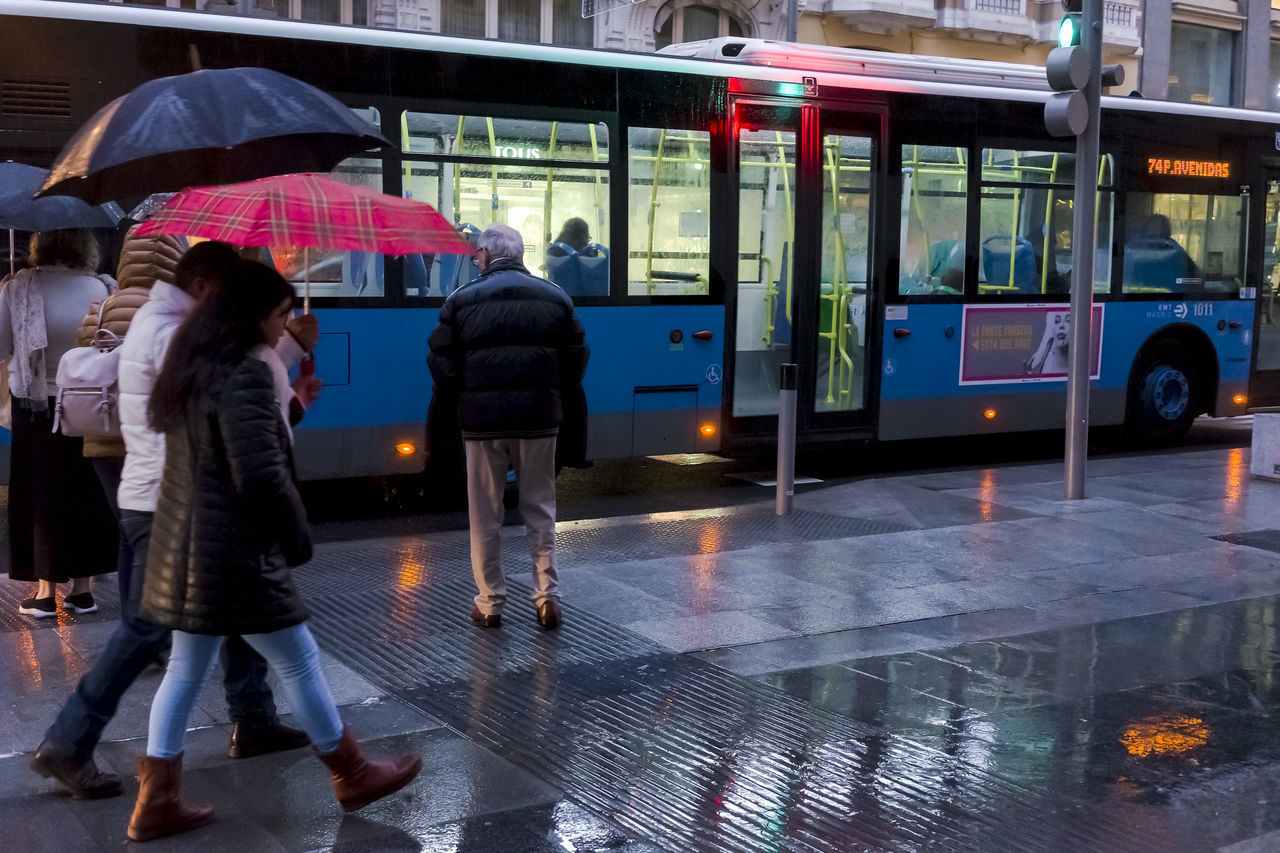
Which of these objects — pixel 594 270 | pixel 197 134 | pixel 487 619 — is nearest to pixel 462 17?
pixel 594 270

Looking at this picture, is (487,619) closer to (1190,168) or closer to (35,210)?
(35,210)

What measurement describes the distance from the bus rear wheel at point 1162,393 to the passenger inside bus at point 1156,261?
0.59 metres

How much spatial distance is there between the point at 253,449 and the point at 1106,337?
10.6 m

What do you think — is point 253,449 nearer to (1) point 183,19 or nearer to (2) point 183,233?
(2) point 183,233

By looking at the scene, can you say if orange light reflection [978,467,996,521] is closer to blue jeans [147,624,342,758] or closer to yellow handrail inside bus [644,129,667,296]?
yellow handrail inside bus [644,129,667,296]

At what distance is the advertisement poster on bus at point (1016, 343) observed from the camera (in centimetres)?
1247

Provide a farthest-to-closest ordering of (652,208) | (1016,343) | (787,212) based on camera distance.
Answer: (1016,343)
(787,212)
(652,208)

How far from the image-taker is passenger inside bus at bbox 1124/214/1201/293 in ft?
43.8

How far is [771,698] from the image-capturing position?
5922mm

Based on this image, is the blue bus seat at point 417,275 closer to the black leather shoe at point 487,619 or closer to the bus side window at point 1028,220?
the black leather shoe at point 487,619

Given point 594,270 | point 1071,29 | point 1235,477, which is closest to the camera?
point 594,270

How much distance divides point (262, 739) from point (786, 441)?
18.7ft

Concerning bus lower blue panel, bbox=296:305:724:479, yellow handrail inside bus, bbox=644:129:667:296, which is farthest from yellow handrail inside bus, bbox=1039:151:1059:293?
yellow handrail inside bus, bbox=644:129:667:296

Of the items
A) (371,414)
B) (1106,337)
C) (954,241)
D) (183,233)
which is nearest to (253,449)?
(183,233)
